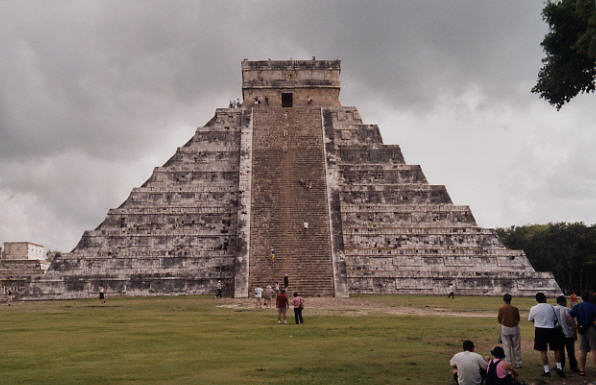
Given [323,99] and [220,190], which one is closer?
[220,190]

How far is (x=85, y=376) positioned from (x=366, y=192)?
25.5 m

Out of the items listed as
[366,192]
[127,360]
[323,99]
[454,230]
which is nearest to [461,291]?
[454,230]

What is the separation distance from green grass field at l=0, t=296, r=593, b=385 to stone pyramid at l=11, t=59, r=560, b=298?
8.59 m

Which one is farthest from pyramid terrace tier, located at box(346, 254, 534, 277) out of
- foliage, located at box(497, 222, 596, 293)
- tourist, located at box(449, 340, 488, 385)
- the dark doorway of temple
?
tourist, located at box(449, 340, 488, 385)

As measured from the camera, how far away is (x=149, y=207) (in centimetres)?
3181

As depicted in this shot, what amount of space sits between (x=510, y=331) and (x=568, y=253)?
4280 centimetres

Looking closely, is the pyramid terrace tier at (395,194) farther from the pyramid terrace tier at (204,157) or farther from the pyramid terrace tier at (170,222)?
the pyramid terrace tier at (204,157)

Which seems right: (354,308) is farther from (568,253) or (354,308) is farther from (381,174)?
(568,253)

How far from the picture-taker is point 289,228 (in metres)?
28.9

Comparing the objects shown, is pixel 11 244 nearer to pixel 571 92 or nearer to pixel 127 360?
pixel 127 360

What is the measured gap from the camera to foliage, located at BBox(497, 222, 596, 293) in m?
47.2

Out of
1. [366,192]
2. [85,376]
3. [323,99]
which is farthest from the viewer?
[323,99]

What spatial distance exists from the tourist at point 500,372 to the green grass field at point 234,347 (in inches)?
53.1

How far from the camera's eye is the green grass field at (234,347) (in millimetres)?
8898
